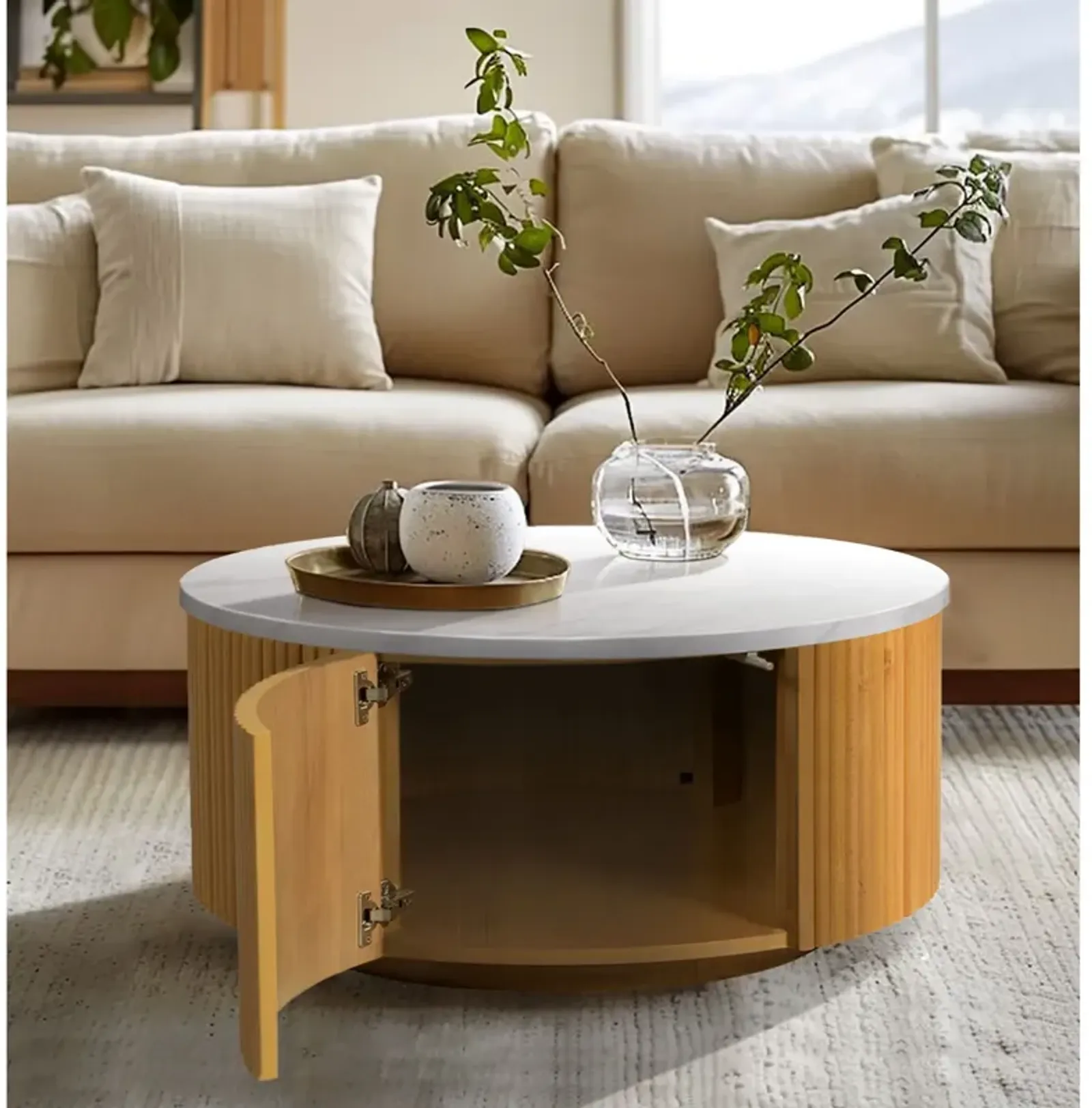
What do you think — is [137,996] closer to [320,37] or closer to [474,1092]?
[474,1092]

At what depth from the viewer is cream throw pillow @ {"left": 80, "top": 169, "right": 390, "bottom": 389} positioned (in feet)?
9.62

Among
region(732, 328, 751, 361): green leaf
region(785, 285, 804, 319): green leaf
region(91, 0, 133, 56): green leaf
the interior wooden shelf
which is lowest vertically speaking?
the interior wooden shelf

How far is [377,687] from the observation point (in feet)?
4.60

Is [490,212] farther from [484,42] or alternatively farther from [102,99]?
[102,99]

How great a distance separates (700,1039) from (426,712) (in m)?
0.60

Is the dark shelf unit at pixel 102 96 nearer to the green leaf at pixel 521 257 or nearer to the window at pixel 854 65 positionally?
the window at pixel 854 65

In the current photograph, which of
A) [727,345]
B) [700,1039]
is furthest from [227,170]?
[700,1039]

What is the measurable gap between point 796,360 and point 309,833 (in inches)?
33.0

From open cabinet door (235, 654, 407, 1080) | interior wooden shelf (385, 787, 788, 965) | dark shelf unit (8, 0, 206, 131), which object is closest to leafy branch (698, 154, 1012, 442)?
interior wooden shelf (385, 787, 788, 965)

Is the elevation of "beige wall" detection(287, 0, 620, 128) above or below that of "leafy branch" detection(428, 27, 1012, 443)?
above

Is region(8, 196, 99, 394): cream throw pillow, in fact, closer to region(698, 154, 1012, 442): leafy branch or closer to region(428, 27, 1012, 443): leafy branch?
region(428, 27, 1012, 443): leafy branch

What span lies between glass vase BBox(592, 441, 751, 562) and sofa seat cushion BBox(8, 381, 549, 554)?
716mm

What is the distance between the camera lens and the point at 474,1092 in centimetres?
132

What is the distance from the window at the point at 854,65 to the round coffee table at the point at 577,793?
111 inches
